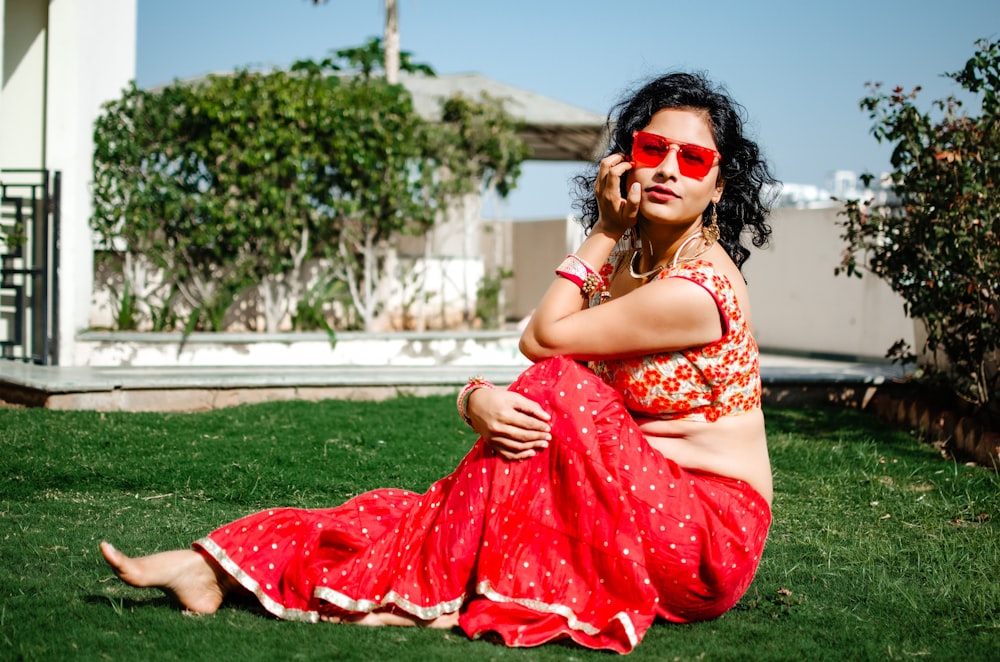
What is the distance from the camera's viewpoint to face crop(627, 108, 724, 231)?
2764 mm

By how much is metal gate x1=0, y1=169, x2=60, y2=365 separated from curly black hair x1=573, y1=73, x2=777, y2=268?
21.2 ft

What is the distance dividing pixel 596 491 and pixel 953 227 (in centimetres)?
400

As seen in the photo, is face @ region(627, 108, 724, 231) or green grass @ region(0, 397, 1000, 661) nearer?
green grass @ region(0, 397, 1000, 661)

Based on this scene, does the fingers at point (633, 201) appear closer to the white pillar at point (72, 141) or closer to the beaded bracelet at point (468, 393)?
the beaded bracelet at point (468, 393)

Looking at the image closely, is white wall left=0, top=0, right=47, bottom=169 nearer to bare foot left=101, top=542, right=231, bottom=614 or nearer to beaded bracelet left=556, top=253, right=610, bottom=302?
bare foot left=101, top=542, right=231, bottom=614

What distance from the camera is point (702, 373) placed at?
105 inches

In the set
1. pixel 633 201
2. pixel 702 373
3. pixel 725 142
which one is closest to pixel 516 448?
pixel 702 373

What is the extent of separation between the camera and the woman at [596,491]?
2504mm

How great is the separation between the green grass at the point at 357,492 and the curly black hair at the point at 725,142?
1160 mm

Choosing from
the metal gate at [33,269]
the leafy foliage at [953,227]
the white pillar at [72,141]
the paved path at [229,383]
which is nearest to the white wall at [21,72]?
the white pillar at [72,141]

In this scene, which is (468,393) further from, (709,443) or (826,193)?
(826,193)

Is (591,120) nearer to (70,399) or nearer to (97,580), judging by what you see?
(70,399)

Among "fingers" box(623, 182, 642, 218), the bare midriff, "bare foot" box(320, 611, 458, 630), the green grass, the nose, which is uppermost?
the nose

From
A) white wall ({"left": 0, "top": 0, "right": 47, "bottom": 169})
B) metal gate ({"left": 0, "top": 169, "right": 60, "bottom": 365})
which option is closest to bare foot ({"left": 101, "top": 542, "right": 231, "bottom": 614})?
metal gate ({"left": 0, "top": 169, "right": 60, "bottom": 365})
